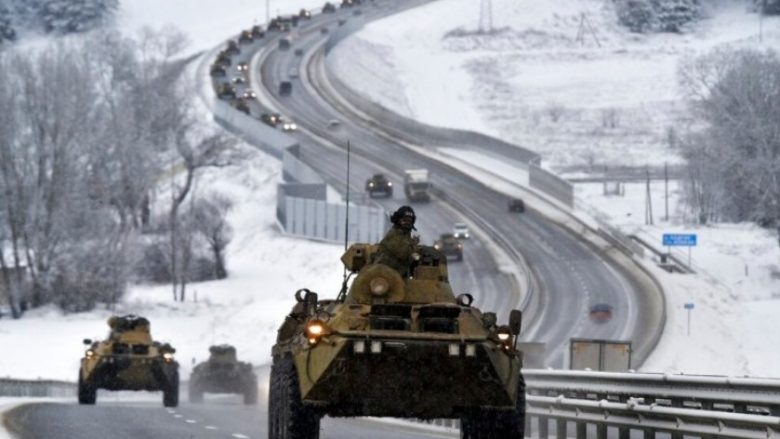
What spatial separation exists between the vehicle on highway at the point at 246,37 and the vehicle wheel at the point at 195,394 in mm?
126326

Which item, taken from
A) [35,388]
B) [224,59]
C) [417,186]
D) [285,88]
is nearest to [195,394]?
[35,388]

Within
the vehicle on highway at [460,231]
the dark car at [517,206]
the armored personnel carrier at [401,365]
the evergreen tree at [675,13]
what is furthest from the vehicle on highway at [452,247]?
the evergreen tree at [675,13]

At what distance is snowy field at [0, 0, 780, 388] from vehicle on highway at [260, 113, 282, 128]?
19.6 feet

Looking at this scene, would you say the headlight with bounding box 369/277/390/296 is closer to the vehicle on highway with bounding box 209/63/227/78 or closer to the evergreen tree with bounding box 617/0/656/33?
the vehicle on highway with bounding box 209/63/227/78

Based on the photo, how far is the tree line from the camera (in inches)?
3469

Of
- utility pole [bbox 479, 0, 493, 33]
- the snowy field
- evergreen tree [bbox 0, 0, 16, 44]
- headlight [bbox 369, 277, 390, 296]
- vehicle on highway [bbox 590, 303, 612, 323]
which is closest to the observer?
headlight [bbox 369, 277, 390, 296]

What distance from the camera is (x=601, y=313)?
78.9 m

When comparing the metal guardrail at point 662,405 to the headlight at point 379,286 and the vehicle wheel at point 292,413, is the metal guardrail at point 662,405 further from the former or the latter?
the vehicle wheel at point 292,413

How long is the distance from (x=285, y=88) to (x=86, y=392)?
345 feet

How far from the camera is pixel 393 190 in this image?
106m

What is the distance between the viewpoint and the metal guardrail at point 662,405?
20000 millimetres

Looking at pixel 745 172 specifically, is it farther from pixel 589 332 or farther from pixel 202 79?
pixel 202 79

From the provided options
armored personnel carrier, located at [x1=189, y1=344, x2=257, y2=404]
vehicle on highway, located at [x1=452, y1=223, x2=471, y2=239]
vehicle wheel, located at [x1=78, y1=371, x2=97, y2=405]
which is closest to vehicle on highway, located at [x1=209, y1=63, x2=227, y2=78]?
vehicle on highway, located at [x1=452, y1=223, x2=471, y2=239]

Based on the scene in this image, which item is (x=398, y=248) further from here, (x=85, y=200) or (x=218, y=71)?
(x=218, y=71)
